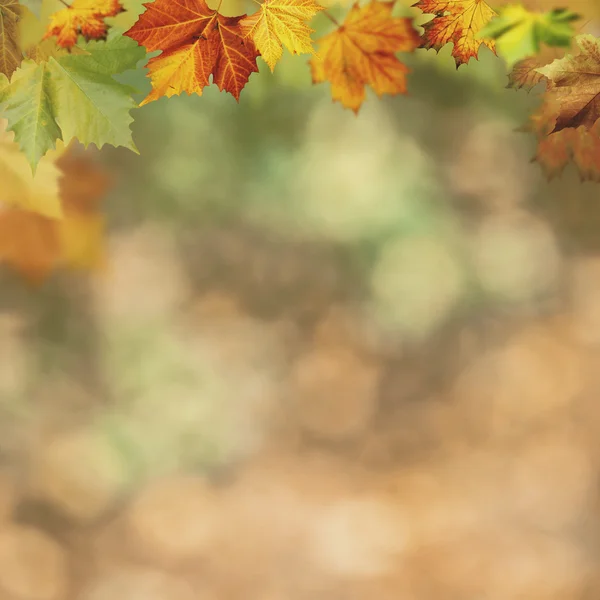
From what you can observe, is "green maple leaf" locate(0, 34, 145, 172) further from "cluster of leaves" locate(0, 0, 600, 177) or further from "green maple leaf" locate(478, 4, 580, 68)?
"green maple leaf" locate(478, 4, 580, 68)

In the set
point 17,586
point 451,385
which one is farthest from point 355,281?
point 17,586

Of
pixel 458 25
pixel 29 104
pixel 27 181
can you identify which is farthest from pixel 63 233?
pixel 458 25

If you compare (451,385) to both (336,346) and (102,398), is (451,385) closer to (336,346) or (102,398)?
(336,346)

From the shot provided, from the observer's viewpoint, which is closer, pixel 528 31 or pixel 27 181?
pixel 528 31

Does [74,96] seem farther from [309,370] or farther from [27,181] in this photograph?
[309,370]

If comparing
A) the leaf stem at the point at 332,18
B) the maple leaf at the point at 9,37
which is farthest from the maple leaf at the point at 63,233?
the leaf stem at the point at 332,18

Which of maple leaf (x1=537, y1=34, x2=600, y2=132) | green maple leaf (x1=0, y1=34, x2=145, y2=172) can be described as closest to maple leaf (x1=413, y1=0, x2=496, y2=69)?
maple leaf (x1=537, y1=34, x2=600, y2=132)
